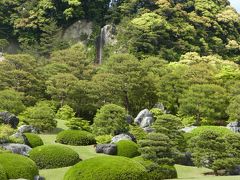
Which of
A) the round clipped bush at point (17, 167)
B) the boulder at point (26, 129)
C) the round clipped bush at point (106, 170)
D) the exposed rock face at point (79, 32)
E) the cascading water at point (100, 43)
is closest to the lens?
the round clipped bush at point (106, 170)

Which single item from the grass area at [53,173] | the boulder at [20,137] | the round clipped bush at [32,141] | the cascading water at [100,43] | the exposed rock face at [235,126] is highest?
the cascading water at [100,43]

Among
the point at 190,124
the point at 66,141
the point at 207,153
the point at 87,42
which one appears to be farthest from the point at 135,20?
the point at 207,153

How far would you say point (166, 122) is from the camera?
23312 millimetres

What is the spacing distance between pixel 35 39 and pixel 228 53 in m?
30.1

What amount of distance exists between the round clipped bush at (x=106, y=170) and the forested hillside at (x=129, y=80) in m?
0.07

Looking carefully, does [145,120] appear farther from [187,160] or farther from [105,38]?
[105,38]

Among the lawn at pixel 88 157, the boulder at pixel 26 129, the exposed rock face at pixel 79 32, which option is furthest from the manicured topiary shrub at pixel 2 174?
the exposed rock face at pixel 79 32

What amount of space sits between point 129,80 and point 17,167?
2242 cm

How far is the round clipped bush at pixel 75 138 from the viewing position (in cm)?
2562

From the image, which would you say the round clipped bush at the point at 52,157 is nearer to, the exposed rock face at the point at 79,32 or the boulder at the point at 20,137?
the boulder at the point at 20,137

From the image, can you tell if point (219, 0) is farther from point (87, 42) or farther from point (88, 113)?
point (88, 113)

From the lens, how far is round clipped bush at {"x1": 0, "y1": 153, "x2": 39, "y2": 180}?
54.5 feet

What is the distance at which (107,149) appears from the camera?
Answer: 2344 centimetres

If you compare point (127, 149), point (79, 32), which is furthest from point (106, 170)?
point (79, 32)
